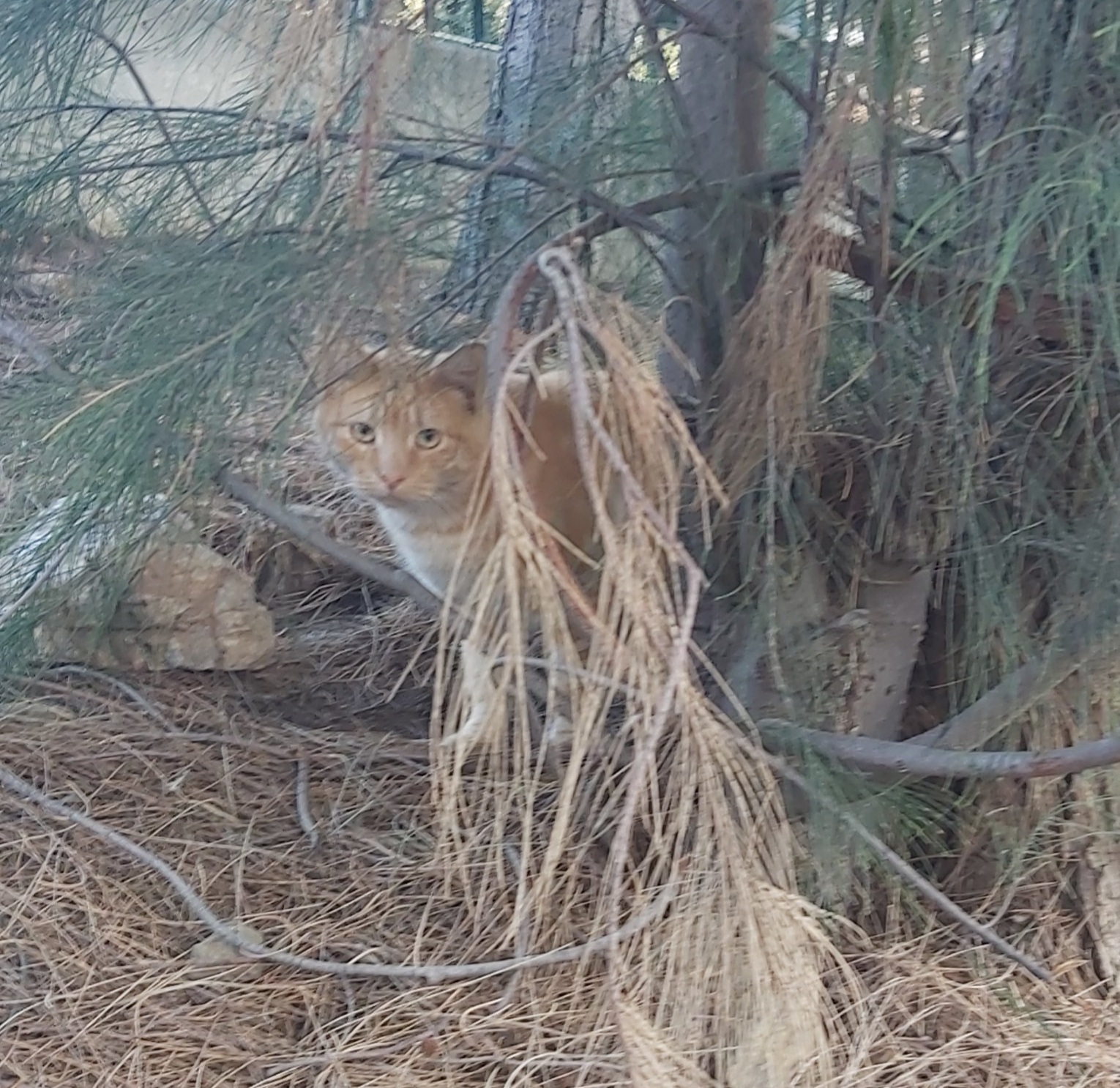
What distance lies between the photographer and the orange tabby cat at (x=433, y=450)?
1.42 meters

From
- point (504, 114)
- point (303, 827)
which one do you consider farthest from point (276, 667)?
point (504, 114)

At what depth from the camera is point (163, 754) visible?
5.31 feet

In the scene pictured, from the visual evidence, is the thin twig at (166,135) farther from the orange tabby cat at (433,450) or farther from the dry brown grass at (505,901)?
the dry brown grass at (505,901)

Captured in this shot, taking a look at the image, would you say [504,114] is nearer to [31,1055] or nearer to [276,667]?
[276,667]

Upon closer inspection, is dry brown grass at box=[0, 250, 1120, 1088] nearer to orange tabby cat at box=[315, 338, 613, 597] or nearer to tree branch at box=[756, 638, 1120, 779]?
tree branch at box=[756, 638, 1120, 779]

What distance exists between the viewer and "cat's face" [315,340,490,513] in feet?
4.67

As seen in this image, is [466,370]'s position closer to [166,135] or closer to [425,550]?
[425,550]

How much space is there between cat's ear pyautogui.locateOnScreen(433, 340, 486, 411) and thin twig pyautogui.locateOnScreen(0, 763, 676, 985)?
621 mm

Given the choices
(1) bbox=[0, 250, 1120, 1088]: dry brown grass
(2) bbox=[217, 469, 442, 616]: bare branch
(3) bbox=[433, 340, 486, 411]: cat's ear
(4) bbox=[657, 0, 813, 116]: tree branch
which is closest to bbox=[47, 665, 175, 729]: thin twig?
(1) bbox=[0, 250, 1120, 1088]: dry brown grass

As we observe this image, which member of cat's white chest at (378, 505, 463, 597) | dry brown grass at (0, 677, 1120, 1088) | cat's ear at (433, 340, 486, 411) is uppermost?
cat's ear at (433, 340, 486, 411)

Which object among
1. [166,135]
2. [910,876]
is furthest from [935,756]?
[166,135]

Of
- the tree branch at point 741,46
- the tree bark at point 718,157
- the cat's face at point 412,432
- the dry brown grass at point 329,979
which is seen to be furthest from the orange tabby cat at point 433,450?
the tree branch at point 741,46

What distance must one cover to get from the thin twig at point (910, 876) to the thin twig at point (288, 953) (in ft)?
0.86

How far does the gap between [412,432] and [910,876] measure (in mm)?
794
